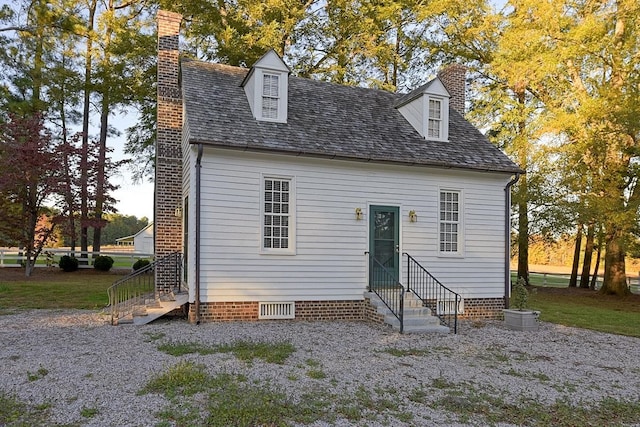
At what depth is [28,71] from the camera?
25.4m

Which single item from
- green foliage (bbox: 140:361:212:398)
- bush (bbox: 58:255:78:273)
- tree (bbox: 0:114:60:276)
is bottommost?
bush (bbox: 58:255:78:273)

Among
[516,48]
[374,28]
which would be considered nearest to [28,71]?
[374,28]

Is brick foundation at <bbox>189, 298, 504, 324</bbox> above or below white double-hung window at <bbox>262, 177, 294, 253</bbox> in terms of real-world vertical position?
below

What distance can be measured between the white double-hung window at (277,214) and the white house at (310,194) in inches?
0.9

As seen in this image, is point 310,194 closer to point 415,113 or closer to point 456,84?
point 415,113

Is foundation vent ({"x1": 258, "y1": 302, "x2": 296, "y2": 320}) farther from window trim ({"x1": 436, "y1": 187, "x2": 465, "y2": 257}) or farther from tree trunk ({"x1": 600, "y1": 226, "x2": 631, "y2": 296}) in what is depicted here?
tree trunk ({"x1": 600, "y1": 226, "x2": 631, "y2": 296})

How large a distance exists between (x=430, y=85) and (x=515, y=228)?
1053 centimetres

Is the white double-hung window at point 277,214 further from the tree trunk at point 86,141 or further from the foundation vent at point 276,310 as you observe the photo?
the tree trunk at point 86,141

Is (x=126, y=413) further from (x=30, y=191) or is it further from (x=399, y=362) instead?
(x=30, y=191)

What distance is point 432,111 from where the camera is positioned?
13.1 meters

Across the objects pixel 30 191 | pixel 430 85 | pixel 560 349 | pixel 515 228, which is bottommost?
pixel 560 349

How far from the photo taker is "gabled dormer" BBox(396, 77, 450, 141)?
12820 mm

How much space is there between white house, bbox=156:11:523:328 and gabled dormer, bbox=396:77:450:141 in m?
0.04

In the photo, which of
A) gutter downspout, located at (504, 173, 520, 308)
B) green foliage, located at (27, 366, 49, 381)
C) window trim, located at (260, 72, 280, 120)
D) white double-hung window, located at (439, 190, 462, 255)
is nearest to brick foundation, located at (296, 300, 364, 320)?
white double-hung window, located at (439, 190, 462, 255)
